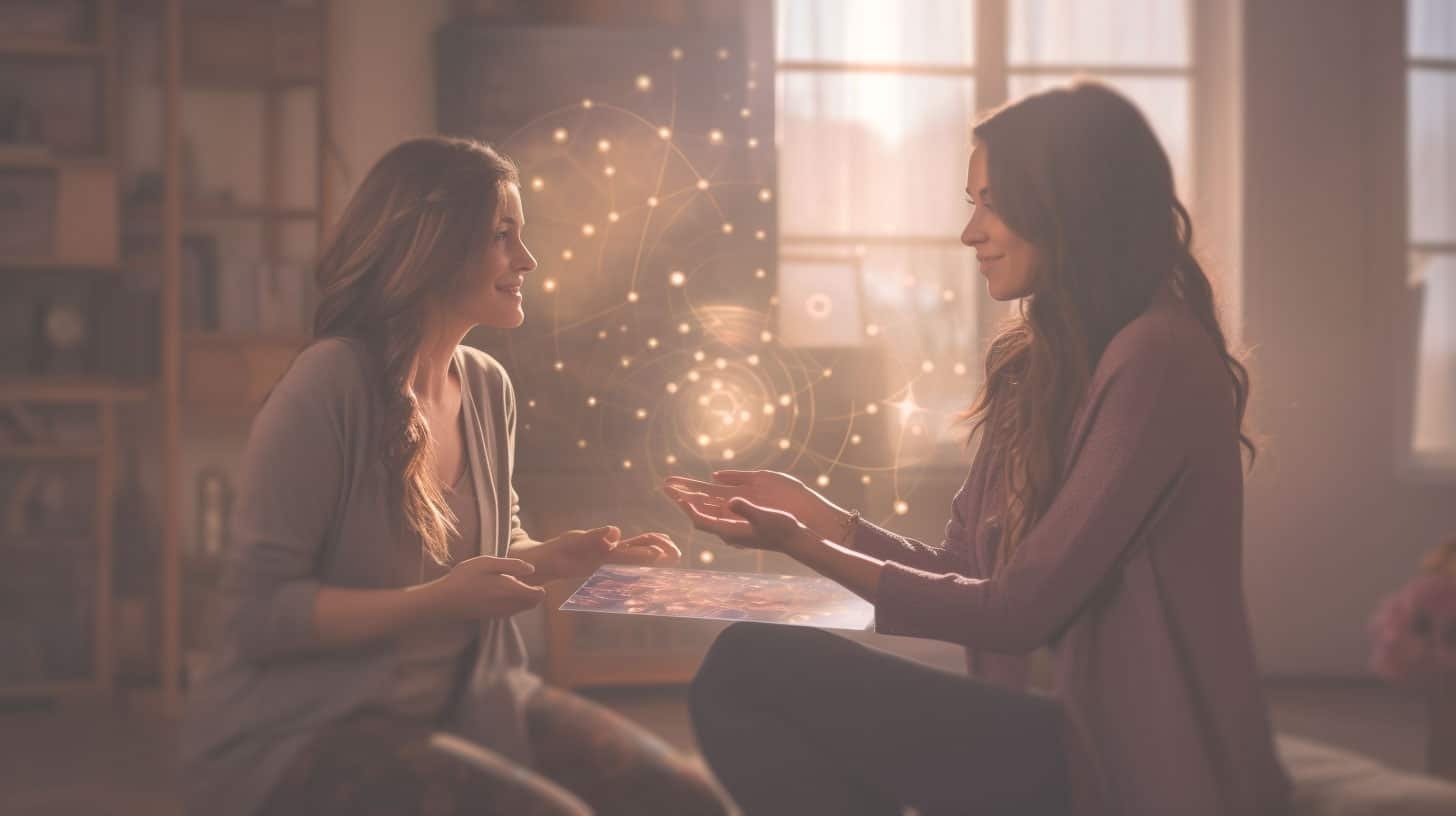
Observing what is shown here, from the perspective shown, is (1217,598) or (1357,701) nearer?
(1217,598)

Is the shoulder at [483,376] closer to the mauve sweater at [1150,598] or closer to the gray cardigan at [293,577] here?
the gray cardigan at [293,577]

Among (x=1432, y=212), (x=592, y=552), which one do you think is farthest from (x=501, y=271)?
(x=1432, y=212)

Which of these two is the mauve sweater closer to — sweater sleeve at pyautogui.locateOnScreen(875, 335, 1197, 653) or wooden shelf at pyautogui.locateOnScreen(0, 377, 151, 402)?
sweater sleeve at pyautogui.locateOnScreen(875, 335, 1197, 653)

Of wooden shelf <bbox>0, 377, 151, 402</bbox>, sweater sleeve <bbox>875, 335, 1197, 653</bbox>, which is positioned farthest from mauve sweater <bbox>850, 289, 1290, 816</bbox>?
wooden shelf <bbox>0, 377, 151, 402</bbox>

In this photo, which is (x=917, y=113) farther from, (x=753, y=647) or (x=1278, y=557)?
(x=753, y=647)

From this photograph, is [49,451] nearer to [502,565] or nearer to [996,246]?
[502,565]

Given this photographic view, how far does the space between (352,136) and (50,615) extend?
139 centimetres

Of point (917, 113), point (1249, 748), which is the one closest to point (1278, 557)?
point (917, 113)

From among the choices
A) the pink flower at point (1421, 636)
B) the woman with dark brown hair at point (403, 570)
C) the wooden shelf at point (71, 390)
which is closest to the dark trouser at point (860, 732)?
the woman with dark brown hair at point (403, 570)

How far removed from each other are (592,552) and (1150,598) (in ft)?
2.05

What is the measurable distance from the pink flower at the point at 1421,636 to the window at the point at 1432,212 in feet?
7.27

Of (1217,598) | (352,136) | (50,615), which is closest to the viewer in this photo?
(1217,598)

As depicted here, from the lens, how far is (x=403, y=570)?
1337 mm

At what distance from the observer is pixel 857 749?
1.25m
